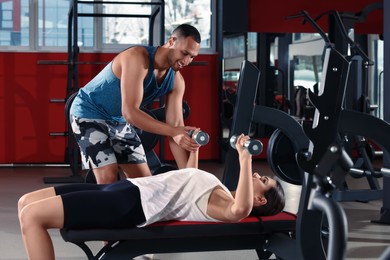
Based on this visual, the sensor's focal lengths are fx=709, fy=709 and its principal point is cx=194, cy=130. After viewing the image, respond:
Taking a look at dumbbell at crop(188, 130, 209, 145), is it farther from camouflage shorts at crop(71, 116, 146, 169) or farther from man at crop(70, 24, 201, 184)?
camouflage shorts at crop(71, 116, 146, 169)

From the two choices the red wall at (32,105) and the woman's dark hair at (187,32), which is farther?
the red wall at (32,105)

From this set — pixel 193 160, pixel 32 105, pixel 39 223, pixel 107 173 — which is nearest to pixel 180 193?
pixel 193 160

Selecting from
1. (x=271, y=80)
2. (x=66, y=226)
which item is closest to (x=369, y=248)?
(x=66, y=226)

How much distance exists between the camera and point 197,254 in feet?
12.9

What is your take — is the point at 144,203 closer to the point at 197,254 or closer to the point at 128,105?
the point at 128,105

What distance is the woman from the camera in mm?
2561

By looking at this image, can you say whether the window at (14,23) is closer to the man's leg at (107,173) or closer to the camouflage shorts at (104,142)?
the camouflage shorts at (104,142)

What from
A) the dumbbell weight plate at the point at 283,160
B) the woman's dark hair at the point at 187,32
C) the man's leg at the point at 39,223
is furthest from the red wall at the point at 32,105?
the man's leg at the point at 39,223

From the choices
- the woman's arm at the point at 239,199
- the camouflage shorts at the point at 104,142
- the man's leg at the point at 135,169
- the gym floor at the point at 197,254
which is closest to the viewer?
the woman's arm at the point at 239,199

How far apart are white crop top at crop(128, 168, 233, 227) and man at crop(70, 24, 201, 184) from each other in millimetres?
266

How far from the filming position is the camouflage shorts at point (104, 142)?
337cm

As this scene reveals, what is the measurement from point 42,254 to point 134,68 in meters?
0.95

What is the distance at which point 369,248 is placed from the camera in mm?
4027

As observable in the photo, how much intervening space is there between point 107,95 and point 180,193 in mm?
755
